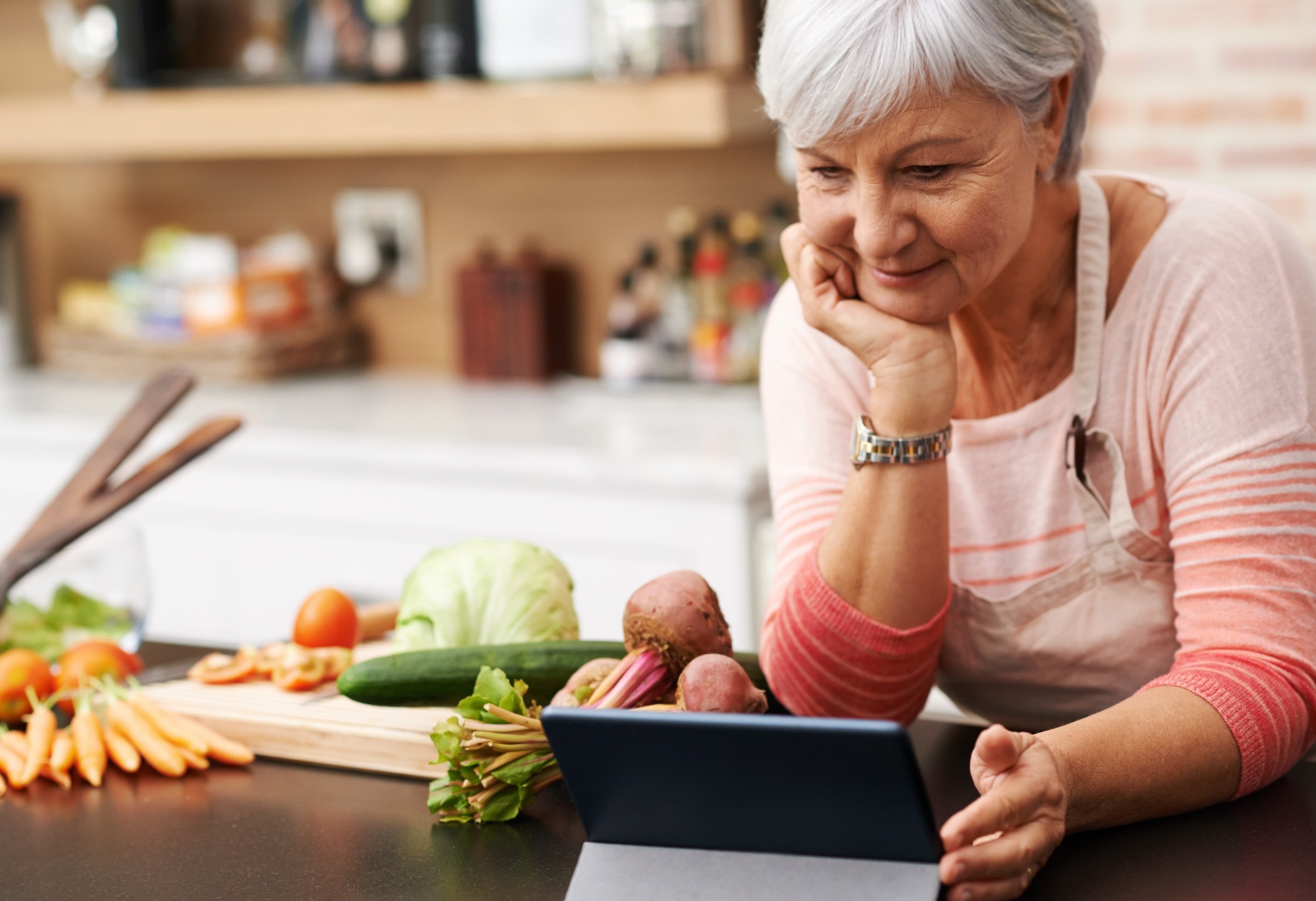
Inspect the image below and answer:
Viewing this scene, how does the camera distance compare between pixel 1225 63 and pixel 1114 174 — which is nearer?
pixel 1114 174

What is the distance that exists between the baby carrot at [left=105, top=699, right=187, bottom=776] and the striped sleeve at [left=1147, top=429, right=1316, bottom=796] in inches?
30.4

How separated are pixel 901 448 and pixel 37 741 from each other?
75cm

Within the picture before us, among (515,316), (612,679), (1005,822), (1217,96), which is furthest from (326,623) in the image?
(515,316)

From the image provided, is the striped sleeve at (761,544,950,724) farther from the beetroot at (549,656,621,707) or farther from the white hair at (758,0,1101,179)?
the white hair at (758,0,1101,179)

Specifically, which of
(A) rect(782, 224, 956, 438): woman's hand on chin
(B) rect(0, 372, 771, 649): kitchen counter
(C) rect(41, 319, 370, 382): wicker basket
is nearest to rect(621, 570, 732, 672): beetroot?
(A) rect(782, 224, 956, 438): woman's hand on chin

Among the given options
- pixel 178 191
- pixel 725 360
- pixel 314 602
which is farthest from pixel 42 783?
pixel 178 191

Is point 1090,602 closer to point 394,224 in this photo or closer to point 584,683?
point 584,683

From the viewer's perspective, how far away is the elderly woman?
1.05 metres

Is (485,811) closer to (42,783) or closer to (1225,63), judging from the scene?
(42,783)

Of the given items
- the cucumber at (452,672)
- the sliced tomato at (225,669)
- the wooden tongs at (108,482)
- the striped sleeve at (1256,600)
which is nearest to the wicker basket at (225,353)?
the wooden tongs at (108,482)

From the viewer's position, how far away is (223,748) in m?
1.22

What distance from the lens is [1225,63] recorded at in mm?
2262

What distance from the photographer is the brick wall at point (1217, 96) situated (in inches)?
87.6

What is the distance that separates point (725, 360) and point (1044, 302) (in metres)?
1.53
